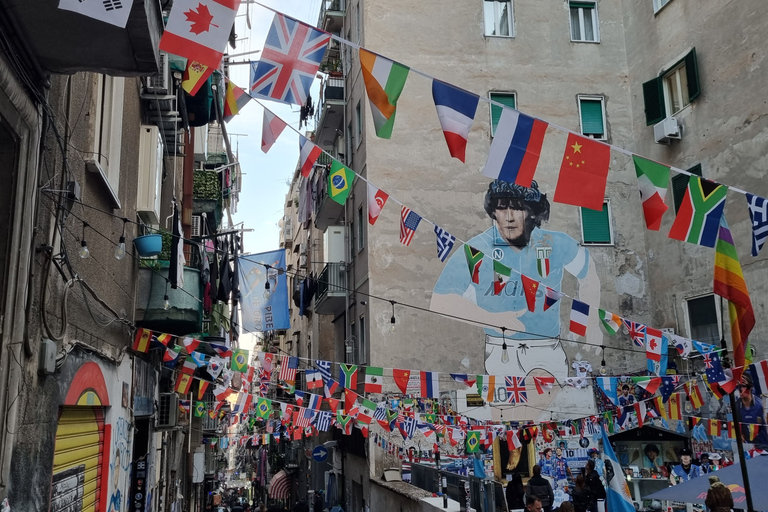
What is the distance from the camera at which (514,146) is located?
22.8ft

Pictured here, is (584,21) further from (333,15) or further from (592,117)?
(333,15)

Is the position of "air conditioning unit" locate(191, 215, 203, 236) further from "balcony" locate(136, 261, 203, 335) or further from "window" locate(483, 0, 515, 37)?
"balcony" locate(136, 261, 203, 335)

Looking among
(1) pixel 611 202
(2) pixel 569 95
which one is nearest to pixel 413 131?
(2) pixel 569 95

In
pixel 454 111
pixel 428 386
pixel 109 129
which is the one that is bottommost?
pixel 428 386

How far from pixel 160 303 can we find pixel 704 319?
12612 millimetres

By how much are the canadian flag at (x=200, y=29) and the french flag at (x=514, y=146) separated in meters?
2.81

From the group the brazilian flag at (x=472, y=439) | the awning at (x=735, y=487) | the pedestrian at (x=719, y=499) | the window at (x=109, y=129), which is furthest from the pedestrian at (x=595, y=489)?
the window at (x=109, y=129)

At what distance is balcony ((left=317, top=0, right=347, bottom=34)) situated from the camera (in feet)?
78.2

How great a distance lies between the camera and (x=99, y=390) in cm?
798

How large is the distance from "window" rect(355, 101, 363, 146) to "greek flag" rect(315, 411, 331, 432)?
26.7 feet

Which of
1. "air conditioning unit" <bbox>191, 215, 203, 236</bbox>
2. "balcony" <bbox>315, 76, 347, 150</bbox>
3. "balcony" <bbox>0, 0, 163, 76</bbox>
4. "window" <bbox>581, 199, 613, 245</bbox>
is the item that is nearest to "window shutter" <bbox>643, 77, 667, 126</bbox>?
"window" <bbox>581, 199, 613, 245</bbox>

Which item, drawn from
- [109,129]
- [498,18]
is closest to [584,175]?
[109,129]

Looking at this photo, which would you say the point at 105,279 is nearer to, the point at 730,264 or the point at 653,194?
the point at 653,194

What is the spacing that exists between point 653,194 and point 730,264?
1078 millimetres
